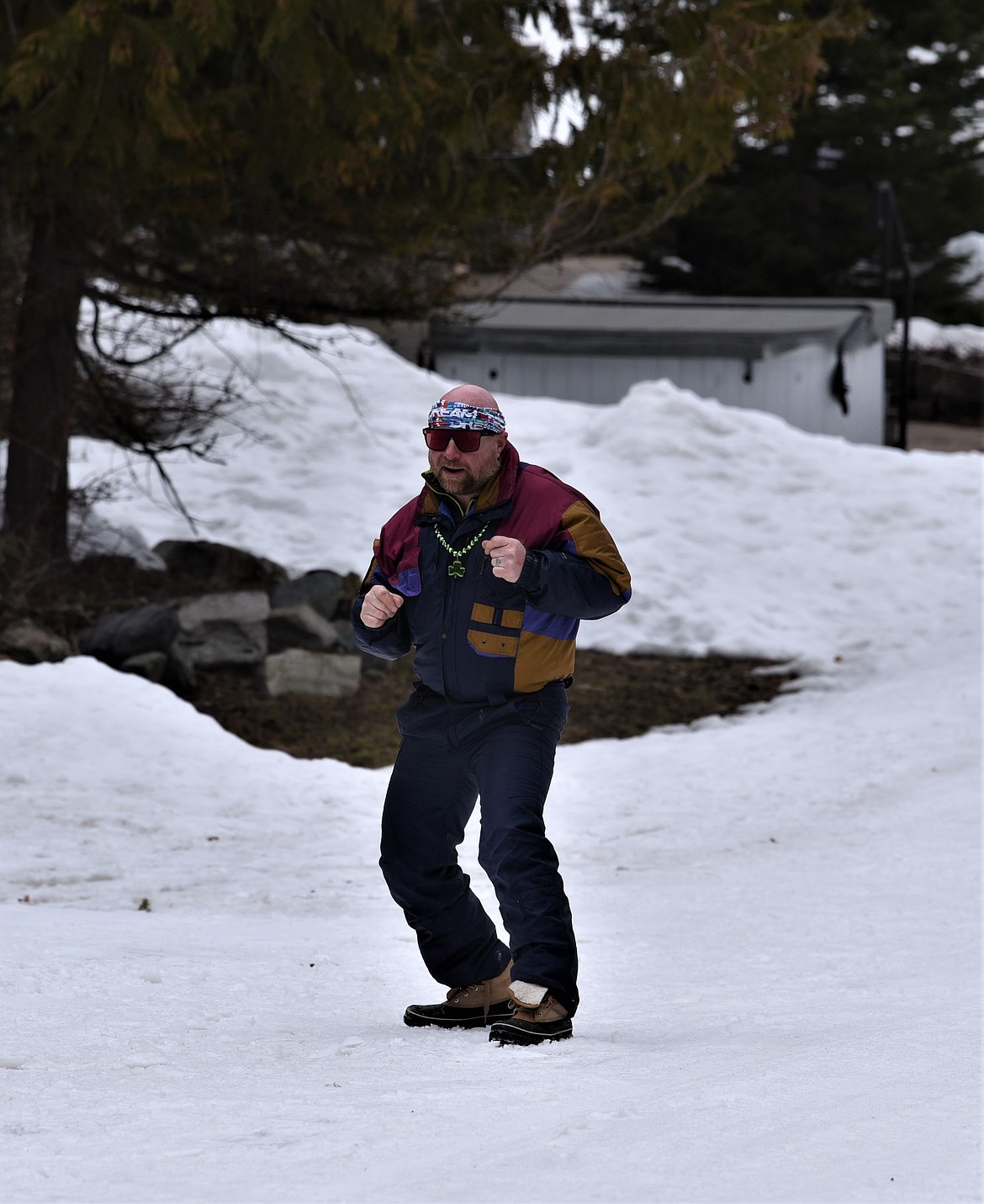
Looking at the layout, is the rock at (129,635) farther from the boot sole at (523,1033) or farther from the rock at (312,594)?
the boot sole at (523,1033)

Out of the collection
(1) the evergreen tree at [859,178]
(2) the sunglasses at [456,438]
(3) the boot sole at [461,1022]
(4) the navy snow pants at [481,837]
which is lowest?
A: (3) the boot sole at [461,1022]

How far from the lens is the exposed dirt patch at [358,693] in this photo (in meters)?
9.35

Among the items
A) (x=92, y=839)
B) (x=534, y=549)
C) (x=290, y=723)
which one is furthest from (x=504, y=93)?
(x=534, y=549)

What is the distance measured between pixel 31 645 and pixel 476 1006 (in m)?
6.02

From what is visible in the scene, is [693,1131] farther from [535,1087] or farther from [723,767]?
[723,767]

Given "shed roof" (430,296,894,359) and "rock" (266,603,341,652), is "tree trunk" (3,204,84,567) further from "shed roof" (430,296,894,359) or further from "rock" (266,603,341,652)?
"shed roof" (430,296,894,359)

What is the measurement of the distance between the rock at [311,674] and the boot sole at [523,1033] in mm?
6639

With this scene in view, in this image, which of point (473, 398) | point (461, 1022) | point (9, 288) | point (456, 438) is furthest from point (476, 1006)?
point (9, 288)

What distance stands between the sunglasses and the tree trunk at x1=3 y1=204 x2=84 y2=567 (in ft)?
22.6

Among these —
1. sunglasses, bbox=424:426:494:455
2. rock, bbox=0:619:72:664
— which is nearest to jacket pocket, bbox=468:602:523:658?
sunglasses, bbox=424:426:494:455

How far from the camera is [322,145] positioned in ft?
27.8

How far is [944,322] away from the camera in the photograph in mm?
35000

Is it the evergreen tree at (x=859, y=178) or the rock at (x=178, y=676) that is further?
the evergreen tree at (x=859, y=178)

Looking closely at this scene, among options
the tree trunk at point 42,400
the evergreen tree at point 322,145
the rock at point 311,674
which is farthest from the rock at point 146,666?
the evergreen tree at point 322,145
